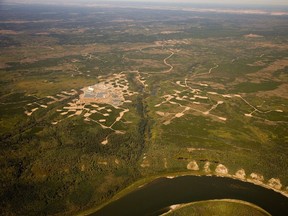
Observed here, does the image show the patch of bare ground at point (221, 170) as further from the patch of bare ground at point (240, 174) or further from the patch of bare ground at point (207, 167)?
the patch of bare ground at point (240, 174)

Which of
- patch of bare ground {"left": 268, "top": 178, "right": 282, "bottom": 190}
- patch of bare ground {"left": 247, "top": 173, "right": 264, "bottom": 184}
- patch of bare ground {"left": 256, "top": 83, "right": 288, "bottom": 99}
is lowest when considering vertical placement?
patch of bare ground {"left": 256, "top": 83, "right": 288, "bottom": 99}

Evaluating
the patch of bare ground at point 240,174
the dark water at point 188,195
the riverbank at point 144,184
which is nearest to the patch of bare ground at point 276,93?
the patch of bare ground at point 240,174

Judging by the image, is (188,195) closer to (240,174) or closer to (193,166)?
(193,166)

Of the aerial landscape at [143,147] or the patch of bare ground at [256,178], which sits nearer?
the aerial landscape at [143,147]

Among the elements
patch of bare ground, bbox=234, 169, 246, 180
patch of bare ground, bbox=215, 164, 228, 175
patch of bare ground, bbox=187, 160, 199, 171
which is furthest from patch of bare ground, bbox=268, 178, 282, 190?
patch of bare ground, bbox=187, 160, 199, 171

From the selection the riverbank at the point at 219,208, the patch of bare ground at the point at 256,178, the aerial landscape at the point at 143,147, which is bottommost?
the aerial landscape at the point at 143,147

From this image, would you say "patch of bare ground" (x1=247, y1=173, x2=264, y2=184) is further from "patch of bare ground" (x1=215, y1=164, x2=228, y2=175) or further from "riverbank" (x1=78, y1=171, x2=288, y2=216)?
"patch of bare ground" (x1=215, y1=164, x2=228, y2=175)

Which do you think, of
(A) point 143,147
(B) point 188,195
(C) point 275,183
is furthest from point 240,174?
(A) point 143,147

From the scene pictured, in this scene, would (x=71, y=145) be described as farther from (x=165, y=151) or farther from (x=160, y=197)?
(x=160, y=197)

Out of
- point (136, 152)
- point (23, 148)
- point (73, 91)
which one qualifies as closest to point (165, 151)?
point (136, 152)
